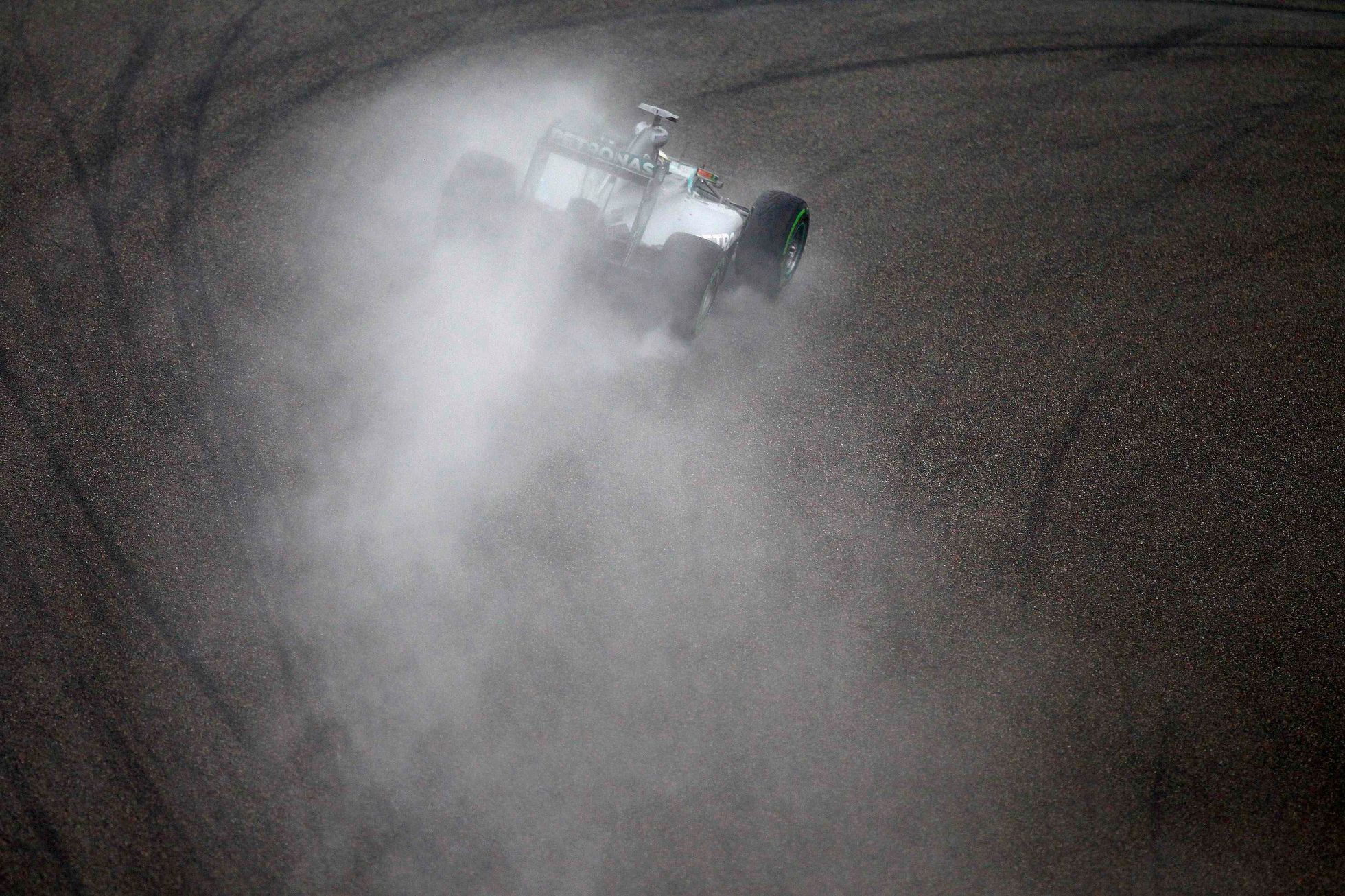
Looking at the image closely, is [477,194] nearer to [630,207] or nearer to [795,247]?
[630,207]

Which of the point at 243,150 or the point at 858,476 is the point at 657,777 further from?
the point at 243,150

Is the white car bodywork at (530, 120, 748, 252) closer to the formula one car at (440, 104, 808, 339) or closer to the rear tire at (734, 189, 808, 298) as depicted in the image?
the formula one car at (440, 104, 808, 339)

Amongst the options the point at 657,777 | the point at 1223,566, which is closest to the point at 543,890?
the point at 657,777

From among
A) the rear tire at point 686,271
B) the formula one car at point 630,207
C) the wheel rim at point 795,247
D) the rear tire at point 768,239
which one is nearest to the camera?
the rear tire at point 686,271

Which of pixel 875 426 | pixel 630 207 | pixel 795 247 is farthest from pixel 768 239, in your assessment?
pixel 875 426

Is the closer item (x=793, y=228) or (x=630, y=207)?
(x=630, y=207)

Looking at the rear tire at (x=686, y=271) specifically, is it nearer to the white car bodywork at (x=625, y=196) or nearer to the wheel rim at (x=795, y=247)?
the white car bodywork at (x=625, y=196)

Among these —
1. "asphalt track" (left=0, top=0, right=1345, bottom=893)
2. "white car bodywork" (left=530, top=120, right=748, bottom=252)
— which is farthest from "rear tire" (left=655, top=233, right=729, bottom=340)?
"asphalt track" (left=0, top=0, right=1345, bottom=893)

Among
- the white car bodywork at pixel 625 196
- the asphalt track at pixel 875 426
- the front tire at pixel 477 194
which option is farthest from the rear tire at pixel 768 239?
the front tire at pixel 477 194
